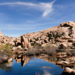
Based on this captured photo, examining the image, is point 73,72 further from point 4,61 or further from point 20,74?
point 4,61

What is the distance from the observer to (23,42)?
7438 centimetres

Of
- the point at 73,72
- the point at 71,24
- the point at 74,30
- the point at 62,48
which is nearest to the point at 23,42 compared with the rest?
the point at 62,48

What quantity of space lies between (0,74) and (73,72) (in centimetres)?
1348

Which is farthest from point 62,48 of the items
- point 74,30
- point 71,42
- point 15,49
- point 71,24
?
point 71,24

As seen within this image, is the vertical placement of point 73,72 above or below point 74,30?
below

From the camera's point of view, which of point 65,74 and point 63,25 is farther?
point 63,25

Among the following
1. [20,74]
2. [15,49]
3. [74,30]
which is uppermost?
[74,30]

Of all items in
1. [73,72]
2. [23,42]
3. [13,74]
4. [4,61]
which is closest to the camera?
[73,72]

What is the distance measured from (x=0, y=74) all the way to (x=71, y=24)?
411 ft

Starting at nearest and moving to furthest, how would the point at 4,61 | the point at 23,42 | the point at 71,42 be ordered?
the point at 4,61, the point at 23,42, the point at 71,42

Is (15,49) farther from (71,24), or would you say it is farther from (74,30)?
(71,24)

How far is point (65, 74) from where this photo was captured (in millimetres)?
25562

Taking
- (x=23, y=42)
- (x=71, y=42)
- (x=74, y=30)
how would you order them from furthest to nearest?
(x=74, y=30) < (x=71, y=42) < (x=23, y=42)

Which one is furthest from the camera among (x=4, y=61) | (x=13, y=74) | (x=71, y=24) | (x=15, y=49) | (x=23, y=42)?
(x=71, y=24)
